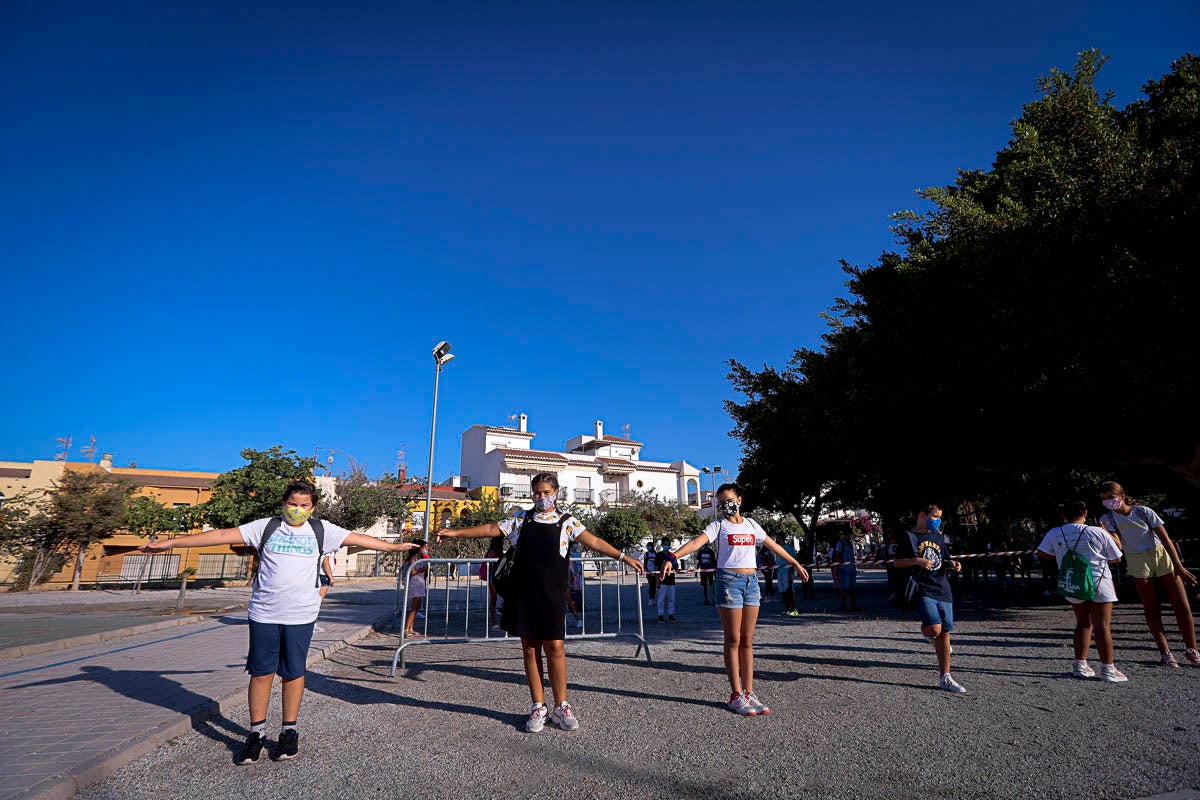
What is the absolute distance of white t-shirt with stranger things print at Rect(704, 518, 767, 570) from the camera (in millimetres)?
5375

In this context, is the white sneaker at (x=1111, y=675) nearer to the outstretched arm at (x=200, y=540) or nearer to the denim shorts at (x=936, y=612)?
the denim shorts at (x=936, y=612)

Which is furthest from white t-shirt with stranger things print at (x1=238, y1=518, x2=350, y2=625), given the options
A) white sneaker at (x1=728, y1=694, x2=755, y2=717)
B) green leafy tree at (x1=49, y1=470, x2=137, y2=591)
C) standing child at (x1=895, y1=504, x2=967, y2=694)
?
green leafy tree at (x1=49, y1=470, x2=137, y2=591)

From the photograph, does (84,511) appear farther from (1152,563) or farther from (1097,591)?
(1152,563)

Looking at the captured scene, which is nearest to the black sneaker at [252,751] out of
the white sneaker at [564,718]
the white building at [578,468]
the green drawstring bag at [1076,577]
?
the white sneaker at [564,718]

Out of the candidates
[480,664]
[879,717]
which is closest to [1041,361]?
[879,717]

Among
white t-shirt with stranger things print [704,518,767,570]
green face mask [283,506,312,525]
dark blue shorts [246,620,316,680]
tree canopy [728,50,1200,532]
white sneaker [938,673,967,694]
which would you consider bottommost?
white sneaker [938,673,967,694]

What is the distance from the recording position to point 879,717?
4.95 m

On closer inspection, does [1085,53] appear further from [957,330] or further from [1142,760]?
[1142,760]

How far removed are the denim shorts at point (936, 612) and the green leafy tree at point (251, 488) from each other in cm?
2658

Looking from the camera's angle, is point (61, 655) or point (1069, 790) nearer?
point (1069, 790)

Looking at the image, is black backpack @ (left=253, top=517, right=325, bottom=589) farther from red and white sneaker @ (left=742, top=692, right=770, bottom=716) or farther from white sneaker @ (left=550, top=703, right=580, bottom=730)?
red and white sneaker @ (left=742, top=692, right=770, bottom=716)

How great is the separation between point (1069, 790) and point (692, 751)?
212 centimetres

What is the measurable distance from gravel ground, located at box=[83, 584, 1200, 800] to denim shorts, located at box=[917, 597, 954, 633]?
23.9 inches

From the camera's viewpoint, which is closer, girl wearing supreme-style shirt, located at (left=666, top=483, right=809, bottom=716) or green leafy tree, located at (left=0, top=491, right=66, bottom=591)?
girl wearing supreme-style shirt, located at (left=666, top=483, right=809, bottom=716)
